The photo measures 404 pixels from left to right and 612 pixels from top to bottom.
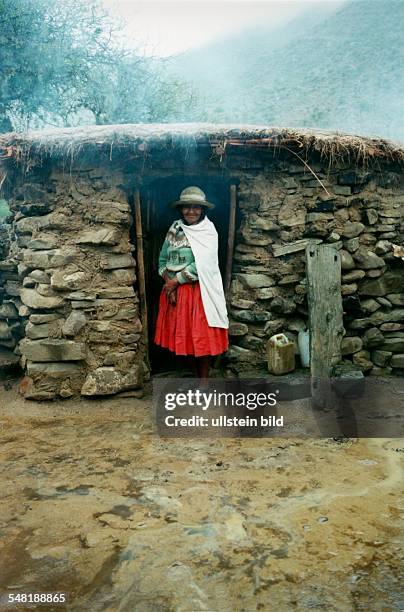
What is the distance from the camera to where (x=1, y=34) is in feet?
36.6

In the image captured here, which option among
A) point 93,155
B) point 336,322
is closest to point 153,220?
point 93,155

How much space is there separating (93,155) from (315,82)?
26577mm

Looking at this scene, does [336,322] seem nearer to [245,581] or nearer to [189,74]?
[245,581]

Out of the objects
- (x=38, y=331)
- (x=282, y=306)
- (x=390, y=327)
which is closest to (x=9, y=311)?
(x=38, y=331)

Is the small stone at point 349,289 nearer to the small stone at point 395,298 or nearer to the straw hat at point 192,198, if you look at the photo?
the small stone at point 395,298

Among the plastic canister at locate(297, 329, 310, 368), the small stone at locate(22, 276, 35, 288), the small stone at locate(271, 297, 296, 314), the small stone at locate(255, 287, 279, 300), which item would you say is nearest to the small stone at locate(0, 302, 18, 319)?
the small stone at locate(22, 276, 35, 288)

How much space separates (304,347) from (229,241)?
1.31 metres

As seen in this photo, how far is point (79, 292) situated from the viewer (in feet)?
15.7

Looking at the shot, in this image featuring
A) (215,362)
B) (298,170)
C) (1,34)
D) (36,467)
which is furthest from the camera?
(1,34)

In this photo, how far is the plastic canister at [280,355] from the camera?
485 cm

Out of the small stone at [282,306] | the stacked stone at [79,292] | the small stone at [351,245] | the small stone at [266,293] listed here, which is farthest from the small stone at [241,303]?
the small stone at [351,245]

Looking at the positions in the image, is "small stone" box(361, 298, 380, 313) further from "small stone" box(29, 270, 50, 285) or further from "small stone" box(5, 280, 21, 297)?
"small stone" box(5, 280, 21, 297)

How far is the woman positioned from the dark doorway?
3.43 feet

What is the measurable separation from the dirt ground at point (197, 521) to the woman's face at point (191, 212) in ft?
6.14
